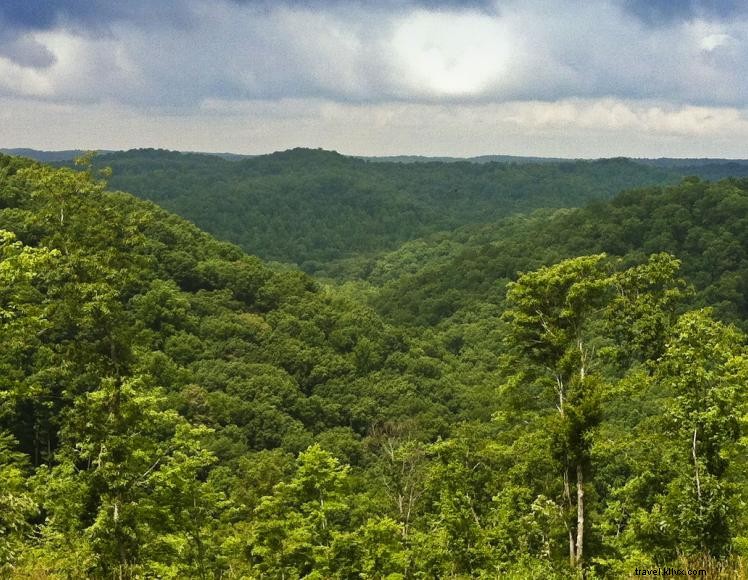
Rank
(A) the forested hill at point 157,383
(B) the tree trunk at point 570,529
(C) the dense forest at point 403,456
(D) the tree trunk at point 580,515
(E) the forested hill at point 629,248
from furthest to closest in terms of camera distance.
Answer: (E) the forested hill at point 629,248 → (B) the tree trunk at point 570,529 → (D) the tree trunk at point 580,515 → (A) the forested hill at point 157,383 → (C) the dense forest at point 403,456

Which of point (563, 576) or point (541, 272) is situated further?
point (541, 272)

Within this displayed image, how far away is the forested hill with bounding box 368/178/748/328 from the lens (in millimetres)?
122562

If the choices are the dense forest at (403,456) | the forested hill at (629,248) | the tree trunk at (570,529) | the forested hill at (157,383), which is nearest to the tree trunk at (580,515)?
the dense forest at (403,456)

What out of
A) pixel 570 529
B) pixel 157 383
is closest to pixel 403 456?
pixel 570 529

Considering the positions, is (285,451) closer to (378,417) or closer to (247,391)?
(247,391)

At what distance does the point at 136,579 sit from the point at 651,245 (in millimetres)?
140281

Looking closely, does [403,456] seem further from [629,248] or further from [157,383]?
[629,248]

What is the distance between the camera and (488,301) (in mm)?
146250

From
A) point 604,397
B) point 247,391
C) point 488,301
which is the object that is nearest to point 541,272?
point 604,397

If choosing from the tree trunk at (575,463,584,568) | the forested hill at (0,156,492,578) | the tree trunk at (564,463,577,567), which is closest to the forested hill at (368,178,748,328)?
the forested hill at (0,156,492,578)

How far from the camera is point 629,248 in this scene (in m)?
146

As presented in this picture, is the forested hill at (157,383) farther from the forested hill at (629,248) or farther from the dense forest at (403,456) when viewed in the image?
the forested hill at (629,248)

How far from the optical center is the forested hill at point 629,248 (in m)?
123

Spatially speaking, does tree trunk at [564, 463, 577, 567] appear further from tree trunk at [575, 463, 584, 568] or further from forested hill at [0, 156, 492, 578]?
forested hill at [0, 156, 492, 578]
